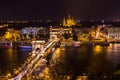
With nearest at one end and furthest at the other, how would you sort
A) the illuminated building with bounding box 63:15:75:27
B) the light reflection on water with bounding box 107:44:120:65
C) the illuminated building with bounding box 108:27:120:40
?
the light reflection on water with bounding box 107:44:120:65 → the illuminated building with bounding box 108:27:120:40 → the illuminated building with bounding box 63:15:75:27

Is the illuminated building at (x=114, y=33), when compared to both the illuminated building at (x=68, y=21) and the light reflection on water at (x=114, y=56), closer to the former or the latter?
the illuminated building at (x=68, y=21)

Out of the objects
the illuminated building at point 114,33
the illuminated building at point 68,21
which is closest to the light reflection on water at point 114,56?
the illuminated building at point 114,33

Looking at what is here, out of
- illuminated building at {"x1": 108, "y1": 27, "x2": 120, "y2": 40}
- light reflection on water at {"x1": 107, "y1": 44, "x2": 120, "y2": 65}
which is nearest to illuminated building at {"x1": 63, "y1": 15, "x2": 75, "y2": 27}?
illuminated building at {"x1": 108, "y1": 27, "x2": 120, "y2": 40}

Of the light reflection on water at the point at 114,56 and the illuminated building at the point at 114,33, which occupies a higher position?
the light reflection on water at the point at 114,56

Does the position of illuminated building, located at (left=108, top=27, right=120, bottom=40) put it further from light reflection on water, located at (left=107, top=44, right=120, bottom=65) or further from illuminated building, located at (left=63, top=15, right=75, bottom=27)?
light reflection on water, located at (left=107, top=44, right=120, bottom=65)

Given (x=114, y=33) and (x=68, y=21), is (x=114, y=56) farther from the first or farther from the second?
(x=68, y=21)

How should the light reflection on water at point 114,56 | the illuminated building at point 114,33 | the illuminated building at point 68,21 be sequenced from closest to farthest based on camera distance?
the light reflection on water at point 114,56 → the illuminated building at point 114,33 → the illuminated building at point 68,21

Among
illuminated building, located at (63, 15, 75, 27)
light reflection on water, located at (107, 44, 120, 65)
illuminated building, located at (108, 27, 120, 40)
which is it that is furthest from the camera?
illuminated building, located at (63, 15, 75, 27)

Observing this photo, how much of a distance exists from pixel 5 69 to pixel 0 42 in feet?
37.3

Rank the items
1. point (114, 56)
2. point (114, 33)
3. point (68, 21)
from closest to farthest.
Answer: point (114, 56) < point (114, 33) < point (68, 21)

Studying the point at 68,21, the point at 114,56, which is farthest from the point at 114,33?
the point at 114,56

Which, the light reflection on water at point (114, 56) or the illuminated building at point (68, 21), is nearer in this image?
the light reflection on water at point (114, 56)

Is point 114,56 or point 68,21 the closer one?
point 114,56

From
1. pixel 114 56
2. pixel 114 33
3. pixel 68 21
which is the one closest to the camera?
pixel 114 56
